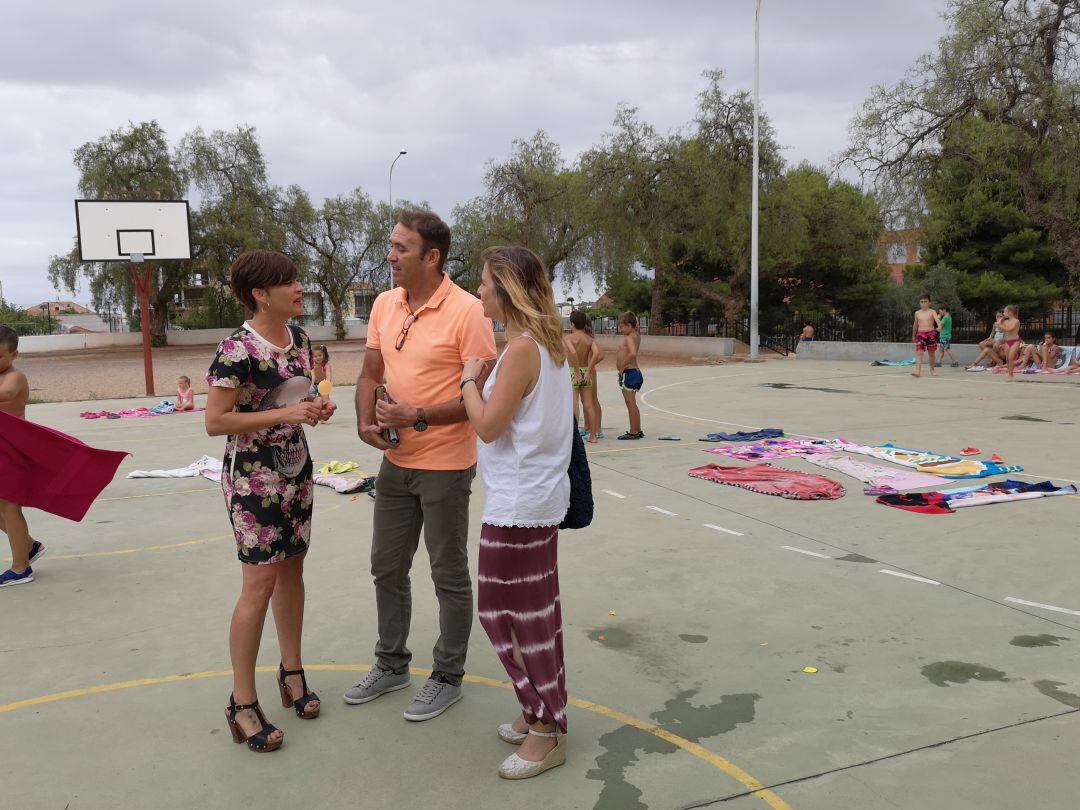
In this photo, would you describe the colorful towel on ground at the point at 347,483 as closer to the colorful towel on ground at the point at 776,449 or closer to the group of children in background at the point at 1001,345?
the colorful towel on ground at the point at 776,449

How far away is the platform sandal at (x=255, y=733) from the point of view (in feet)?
10.0

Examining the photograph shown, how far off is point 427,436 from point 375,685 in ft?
3.59

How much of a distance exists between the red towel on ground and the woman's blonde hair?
3.25 metres

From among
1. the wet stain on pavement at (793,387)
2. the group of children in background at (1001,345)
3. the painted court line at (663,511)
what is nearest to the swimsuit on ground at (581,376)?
the painted court line at (663,511)

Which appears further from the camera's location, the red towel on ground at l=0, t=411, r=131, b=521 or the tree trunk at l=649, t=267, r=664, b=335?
the tree trunk at l=649, t=267, r=664, b=335

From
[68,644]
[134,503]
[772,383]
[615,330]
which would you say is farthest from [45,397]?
[615,330]

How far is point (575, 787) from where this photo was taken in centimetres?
281

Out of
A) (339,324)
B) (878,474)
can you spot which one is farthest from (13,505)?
(339,324)

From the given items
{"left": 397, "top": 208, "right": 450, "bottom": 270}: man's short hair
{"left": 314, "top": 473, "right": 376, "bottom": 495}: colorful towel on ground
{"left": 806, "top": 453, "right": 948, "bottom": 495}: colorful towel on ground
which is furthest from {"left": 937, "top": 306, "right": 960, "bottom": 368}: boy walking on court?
{"left": 397, "top": 208, "right": 450, "bottom": 270}: man's short hair

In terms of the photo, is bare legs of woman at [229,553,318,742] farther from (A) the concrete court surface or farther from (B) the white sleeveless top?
(B) the white sleeveless top

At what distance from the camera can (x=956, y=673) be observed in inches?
143

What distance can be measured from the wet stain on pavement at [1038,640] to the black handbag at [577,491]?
237 centimetres

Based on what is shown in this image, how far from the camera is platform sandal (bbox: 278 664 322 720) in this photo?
3315 mm

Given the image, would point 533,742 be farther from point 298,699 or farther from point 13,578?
point 13,578
